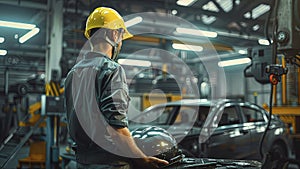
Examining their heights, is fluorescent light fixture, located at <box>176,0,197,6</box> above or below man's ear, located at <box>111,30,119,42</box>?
above

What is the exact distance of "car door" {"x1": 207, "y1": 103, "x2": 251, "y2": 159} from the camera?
5.94m

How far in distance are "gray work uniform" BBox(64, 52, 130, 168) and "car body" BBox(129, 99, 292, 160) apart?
11.7 feet

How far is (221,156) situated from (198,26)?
546 cm

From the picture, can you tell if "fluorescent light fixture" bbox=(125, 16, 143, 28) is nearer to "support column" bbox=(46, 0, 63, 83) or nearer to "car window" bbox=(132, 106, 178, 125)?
"support column" bbox=(46, 0, 63, 83)

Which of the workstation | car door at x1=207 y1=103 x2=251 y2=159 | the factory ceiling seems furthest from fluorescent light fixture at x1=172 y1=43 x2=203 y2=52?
car door at x1=207 y1=103 x2=251 y2=159

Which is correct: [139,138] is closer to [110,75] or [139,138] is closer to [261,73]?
[110,75]

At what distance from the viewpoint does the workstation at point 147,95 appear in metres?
2.04

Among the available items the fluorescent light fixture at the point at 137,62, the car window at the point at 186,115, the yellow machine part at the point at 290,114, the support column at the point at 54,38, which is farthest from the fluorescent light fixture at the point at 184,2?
the fluorescent light fixture at the point at 137,62

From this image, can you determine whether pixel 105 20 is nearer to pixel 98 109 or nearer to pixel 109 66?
pixel 109 66

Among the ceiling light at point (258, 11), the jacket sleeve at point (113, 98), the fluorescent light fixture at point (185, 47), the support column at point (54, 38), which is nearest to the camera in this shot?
the jacket sleeve at point (113, 98)

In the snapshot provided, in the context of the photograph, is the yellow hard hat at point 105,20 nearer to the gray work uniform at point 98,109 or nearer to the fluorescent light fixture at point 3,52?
the gray work uniform at point 98,109

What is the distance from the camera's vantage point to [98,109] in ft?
6.56

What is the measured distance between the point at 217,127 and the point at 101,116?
438 centimetres

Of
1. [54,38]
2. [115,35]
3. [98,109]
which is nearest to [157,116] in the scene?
[54,38]
